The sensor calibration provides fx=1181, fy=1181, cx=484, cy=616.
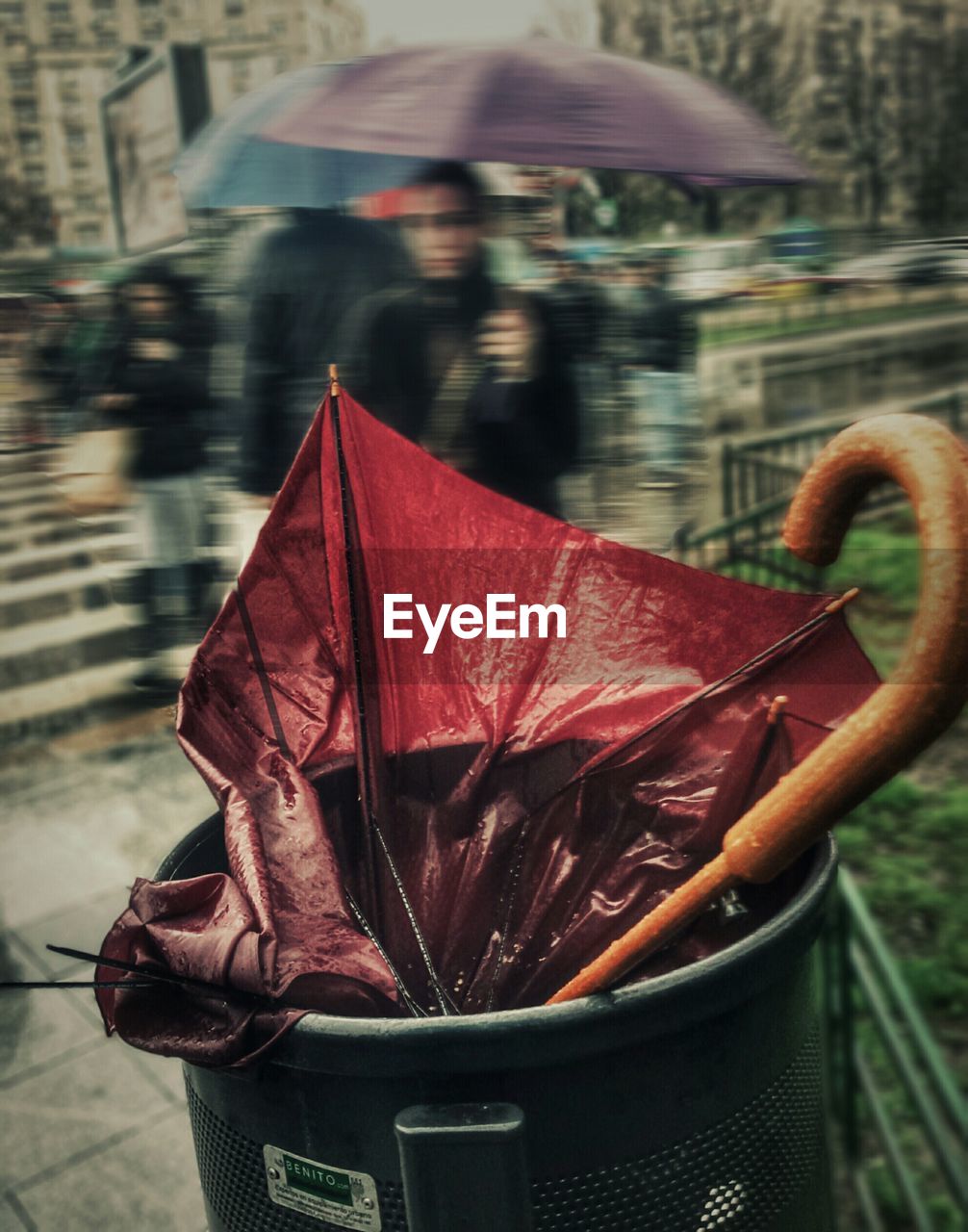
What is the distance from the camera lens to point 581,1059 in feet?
3.77

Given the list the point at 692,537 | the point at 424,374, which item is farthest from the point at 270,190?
the point at 692,537

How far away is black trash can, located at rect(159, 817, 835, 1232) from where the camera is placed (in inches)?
44.3

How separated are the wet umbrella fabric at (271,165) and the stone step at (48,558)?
11.6ft

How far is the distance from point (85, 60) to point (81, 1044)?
3337 centimetres

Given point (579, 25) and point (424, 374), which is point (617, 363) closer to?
point (424, 374)

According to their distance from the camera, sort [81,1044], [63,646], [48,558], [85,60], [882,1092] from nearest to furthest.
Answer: [882,1092] → [81,1044] → [63,646] → [48,558] → [85,60]

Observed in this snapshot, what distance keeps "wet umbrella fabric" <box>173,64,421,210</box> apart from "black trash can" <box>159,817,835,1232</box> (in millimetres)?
3258

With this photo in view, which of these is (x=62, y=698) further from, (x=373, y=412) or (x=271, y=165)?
(x=373, y=412)

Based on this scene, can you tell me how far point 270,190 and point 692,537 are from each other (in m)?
2.30

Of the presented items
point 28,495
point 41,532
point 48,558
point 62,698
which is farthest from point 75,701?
point 28,495

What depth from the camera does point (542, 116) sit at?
138 inches

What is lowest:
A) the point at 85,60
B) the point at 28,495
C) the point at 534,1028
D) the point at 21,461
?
the point at 28,495

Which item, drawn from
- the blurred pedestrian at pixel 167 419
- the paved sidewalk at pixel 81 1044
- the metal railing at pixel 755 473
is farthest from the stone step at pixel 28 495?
the metal railing at pixel 755 473

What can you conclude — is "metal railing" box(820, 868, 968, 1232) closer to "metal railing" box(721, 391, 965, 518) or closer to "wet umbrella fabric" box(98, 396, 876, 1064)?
"wet umbrella fabric" box(98, 396, 876, 1064)
